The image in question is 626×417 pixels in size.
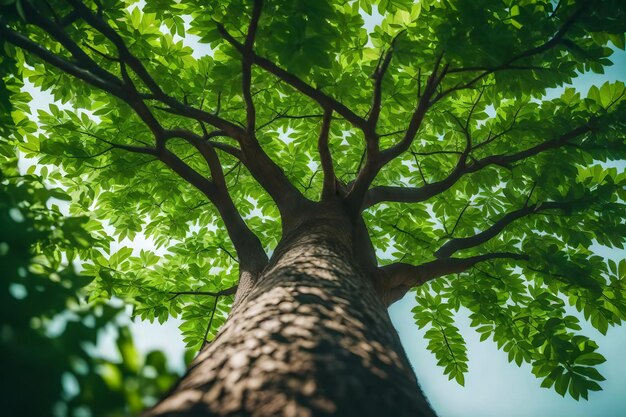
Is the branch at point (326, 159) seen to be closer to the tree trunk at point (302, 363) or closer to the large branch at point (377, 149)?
the large branch at point (377, 149)

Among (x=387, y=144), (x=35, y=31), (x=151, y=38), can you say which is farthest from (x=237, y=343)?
(x=387, y=144)

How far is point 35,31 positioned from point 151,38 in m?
1.13

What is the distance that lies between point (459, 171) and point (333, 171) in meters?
1.44

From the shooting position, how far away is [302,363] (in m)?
1.46

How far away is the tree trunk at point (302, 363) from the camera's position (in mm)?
1236

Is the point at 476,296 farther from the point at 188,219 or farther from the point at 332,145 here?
the point at 188,219

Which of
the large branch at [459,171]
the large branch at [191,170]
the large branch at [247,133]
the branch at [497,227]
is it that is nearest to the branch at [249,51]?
the large branch at [247,133]

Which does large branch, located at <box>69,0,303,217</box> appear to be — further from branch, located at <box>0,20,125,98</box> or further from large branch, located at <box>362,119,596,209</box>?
large branch, located at <box>362,119,596,209</box>

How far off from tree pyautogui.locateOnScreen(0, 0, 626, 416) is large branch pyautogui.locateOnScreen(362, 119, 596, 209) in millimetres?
24

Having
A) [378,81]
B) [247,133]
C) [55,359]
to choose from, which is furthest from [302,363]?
[247,133]

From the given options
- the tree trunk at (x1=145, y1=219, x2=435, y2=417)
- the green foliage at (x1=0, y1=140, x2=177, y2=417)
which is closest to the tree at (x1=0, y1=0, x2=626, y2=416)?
the tree trunk at (x1=145, y1=219, x2=435, y2=417)

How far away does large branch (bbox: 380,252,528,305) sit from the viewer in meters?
3.89

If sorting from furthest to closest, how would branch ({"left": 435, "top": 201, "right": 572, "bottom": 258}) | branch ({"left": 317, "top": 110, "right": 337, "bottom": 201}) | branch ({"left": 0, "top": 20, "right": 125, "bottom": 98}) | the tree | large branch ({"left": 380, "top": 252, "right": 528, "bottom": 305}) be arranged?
1. branch ({"left": 435, "top": 201, "right": 572, "bottom": 258})
2. branch ({"left": 317, "top": 110, "right": 337, "bottom": 201})
3. large branch ({"left": 380, "top": 252, "right": 528, "bottom": 305})
4. branch ({"left": 0, "top": 20, "right": 125, "bottom": 98})
5. the tree

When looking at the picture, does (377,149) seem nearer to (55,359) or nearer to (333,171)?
(333,171)
